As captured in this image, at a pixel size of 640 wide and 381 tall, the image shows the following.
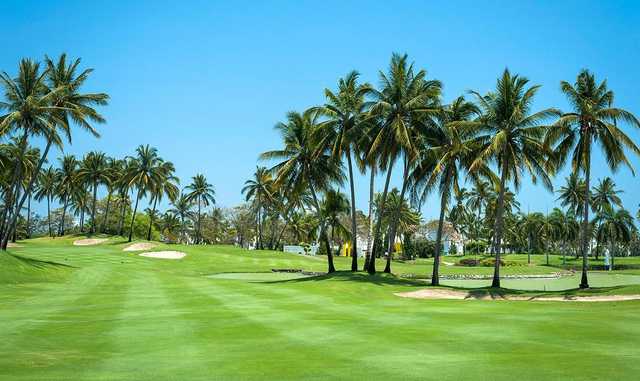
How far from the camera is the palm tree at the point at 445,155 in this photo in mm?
40156

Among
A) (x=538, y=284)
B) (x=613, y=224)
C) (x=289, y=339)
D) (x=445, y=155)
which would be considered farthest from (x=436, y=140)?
(x=613, y=224)

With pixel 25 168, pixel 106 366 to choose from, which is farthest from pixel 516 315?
pixel 25 168

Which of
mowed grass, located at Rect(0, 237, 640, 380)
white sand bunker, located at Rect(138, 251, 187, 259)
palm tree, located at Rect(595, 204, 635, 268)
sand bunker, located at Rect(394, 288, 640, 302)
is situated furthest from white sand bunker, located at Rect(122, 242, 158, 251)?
palm tree, located at Rect(595, 204, 635, 268)

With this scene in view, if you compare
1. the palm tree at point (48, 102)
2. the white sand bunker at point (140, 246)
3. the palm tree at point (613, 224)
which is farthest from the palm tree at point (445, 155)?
the palm tree at point (613, 224)

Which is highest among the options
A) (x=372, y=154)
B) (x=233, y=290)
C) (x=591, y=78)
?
(x=591, y=78)

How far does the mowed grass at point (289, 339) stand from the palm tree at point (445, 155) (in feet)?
54.9

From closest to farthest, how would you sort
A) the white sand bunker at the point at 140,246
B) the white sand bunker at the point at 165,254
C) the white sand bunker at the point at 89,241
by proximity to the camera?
the white sand bunker at the point at 165,254 → the white sand bunker at the point at 140,246 → the white sand bunker at the point at 89,241

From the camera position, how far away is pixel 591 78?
37125mm

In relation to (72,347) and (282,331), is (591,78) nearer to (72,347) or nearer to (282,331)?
(282,331)

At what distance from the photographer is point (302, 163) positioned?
49.3m

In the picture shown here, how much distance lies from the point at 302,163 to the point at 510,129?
18775 millimetres

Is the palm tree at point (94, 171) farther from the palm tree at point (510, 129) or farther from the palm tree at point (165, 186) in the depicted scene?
the palm tree at point (510, 129)

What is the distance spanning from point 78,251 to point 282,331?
55101mm

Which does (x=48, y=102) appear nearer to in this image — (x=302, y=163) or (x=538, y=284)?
(x=302, y=163)
